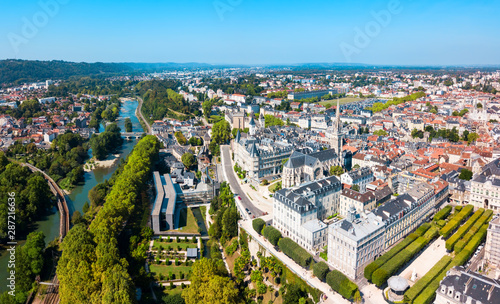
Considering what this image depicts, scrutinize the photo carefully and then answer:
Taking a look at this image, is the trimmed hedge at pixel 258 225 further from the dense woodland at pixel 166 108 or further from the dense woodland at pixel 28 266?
the dense woodland at pixel 166 108

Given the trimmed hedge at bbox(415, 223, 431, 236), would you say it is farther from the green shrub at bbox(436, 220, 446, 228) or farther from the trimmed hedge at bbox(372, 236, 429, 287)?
the green shrub at bbox(436, 220, 446, 228)

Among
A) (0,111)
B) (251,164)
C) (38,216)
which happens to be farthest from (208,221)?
(0,111)

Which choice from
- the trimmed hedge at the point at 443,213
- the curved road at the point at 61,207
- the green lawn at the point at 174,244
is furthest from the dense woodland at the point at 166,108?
the trimmed hedge at the point at 443,213

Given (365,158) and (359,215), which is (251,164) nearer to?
(365,158)

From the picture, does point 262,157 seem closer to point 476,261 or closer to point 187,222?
point 187,222

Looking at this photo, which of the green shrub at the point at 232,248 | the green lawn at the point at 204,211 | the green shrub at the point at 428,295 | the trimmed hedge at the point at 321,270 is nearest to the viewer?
the green shrub at the point at 428,295

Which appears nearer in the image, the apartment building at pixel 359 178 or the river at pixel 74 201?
the river at pixel 74 201

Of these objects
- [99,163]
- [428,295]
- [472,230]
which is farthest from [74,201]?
[472,230]
